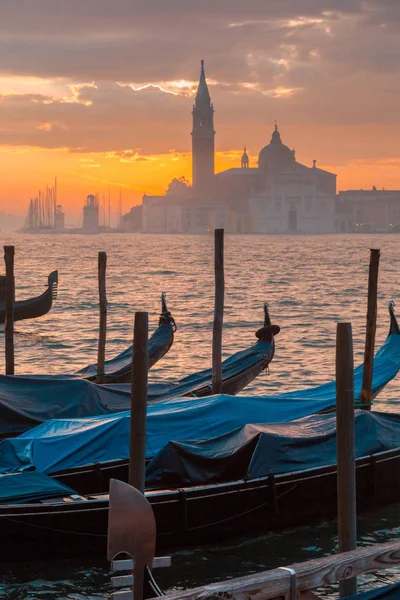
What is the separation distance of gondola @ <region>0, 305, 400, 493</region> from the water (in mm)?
652

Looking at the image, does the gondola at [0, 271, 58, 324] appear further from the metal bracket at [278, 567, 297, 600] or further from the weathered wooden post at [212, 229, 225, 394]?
the metal bracket at [278, 567, 297, 600]

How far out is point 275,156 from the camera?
134 m

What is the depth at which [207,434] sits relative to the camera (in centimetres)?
663

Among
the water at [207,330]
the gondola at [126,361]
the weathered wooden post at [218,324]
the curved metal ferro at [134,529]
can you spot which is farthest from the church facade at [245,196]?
the curved metal ferro at [134,529]

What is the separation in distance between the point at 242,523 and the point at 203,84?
13436 centimetres

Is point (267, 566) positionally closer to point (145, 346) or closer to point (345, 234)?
point (145, 346)

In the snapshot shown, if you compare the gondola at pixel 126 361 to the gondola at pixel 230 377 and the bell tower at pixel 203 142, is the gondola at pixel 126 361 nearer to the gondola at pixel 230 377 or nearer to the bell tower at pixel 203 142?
the gondola at pixel 230 377

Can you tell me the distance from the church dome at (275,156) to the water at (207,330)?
249 ft

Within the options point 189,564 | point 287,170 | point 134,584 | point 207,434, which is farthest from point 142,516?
point 287,170

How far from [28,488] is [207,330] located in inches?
582

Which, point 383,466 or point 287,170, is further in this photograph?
point 287,170

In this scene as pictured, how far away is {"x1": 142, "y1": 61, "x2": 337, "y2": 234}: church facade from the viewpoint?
120312 millimetres

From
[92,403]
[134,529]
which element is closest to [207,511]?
[92,403]

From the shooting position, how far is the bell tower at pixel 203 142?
442 feet
